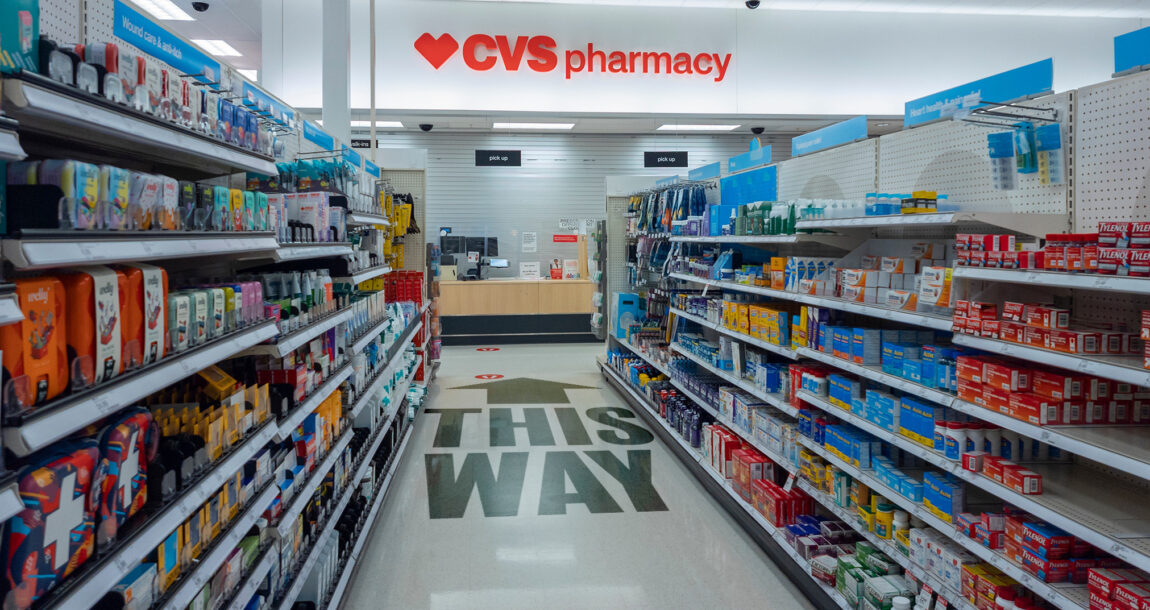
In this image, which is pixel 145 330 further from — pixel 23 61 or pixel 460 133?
pixel 460 133

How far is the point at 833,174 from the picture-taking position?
428cm

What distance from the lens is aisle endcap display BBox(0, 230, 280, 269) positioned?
3.71 ft

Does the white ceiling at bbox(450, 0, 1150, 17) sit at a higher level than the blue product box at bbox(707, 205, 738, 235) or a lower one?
higher

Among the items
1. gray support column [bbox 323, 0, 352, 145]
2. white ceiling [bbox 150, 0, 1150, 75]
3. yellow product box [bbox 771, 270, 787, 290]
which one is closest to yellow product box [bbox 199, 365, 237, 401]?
yellow product box [bbox 771, 270, 787, 290]

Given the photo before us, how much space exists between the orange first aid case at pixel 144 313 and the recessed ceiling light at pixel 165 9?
762 centimetres

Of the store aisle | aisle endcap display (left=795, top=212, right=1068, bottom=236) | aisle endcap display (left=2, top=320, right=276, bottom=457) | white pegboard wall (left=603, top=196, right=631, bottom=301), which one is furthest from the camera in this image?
white pegboard wall (left=603, top=196, right=631, bottom=301)

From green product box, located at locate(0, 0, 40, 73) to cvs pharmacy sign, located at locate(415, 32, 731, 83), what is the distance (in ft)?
28.3

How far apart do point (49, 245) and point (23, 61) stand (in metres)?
0.37

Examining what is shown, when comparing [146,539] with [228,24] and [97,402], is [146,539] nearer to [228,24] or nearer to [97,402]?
[97,402]

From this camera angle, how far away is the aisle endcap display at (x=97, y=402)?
1120mm

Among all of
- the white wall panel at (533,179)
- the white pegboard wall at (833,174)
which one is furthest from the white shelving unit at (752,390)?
the white wall panel at (533,179)

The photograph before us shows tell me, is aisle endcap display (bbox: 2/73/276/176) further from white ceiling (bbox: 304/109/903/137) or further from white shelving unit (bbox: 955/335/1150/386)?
white ceiling (bbox: 304/109/903/137)

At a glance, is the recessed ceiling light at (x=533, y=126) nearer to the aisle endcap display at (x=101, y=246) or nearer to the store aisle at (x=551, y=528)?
the store aisle at (x=551, y=528)

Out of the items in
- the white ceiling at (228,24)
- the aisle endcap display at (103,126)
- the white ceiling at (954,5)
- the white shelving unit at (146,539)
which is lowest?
the white shelving unit at (146,539)
